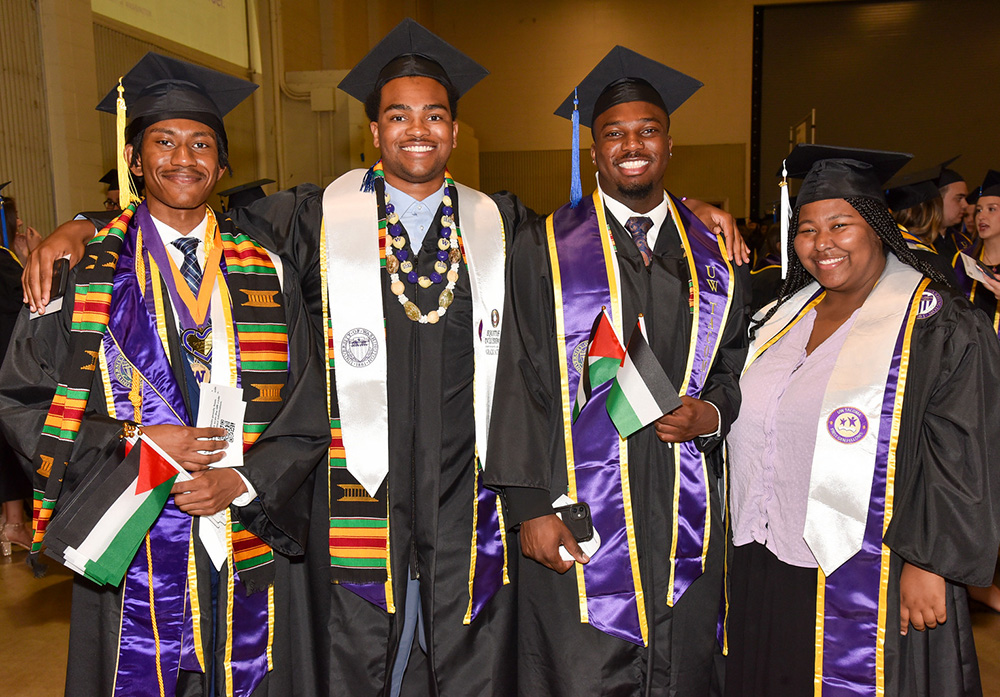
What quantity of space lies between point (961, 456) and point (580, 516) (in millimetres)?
996

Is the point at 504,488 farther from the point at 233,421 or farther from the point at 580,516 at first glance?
the point at 233,421

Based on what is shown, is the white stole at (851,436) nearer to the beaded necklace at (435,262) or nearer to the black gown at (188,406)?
the beaded necklace at (435,262)

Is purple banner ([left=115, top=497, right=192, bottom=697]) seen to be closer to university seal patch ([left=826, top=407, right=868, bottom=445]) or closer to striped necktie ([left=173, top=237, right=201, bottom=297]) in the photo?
striped necktie ([left=173, top=237, right=201, bottom=297])

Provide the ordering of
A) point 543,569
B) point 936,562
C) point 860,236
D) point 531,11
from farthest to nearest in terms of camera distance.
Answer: point 531,11 < point 543,569 < point 860,236 < point 936,562

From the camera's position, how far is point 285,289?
238 cm

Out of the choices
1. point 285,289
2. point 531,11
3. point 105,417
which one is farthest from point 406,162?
point 531,11

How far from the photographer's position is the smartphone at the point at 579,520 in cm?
229

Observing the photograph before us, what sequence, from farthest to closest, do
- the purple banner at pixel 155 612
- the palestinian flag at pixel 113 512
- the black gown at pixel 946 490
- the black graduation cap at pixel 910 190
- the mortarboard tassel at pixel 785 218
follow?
the black graduation cap at pixel 910 190
the mortarboard tassel at pixel 785 218
the purple banner at pixel 155 612
the black gown at pixel 946 490
the palestinian flag at pixel 113 512

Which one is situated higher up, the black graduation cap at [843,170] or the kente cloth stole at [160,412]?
the black graduation cap at [843,170]

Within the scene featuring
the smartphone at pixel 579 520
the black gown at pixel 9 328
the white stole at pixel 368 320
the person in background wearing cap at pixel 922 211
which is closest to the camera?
the smartphone at pixel 579 520

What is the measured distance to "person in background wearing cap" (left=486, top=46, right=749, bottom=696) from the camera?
232cm

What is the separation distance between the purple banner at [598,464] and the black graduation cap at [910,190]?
1.36 m

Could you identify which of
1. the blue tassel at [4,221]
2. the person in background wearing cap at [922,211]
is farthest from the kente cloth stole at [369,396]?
the blue tassel at [4,221]

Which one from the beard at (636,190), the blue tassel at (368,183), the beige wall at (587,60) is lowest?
the beard at (636,190)
